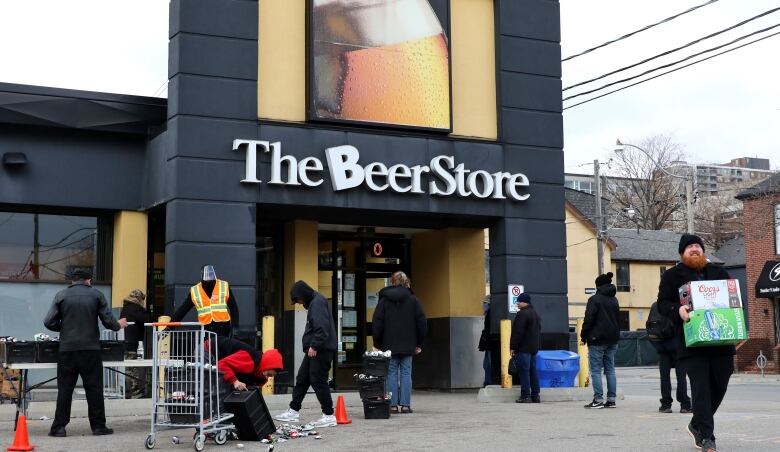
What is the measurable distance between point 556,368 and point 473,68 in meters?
5.59

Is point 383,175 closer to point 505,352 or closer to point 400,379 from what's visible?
point 505,352

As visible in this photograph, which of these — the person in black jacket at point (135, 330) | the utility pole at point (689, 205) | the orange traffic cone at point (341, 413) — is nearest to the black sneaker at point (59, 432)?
the orange traffic cone at point (341, 413)

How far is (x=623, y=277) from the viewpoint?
5850 cm

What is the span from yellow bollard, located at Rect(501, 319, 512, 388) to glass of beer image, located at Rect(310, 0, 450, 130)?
142 inches

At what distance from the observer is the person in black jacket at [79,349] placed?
38.3ft


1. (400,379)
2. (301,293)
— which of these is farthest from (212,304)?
(400,379)

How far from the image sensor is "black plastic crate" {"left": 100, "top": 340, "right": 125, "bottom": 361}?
12.1m

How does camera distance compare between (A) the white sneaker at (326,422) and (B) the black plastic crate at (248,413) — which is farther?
(A) the white sneaker at (326,422)

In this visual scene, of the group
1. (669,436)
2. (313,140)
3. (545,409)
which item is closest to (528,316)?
(545,409)

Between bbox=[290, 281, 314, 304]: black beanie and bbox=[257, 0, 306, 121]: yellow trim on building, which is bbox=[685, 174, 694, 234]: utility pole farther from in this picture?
bbox=[290, 281, 314, 304]: black beanie

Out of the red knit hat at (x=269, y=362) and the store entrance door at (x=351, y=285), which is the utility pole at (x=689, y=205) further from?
the red knit hat at (x=269, y=362)

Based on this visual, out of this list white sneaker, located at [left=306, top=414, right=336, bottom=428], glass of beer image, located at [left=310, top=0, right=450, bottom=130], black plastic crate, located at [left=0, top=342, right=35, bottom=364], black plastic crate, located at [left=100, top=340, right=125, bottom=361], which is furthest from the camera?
glass of beer image, located at [left=310, top=0, right=450, bottom=130]

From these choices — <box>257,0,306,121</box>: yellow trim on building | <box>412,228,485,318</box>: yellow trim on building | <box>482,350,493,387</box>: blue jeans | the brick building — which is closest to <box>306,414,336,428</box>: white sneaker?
<box>257,0,306,121</box>: yellow trim on building

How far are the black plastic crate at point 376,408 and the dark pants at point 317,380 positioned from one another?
1063mm
